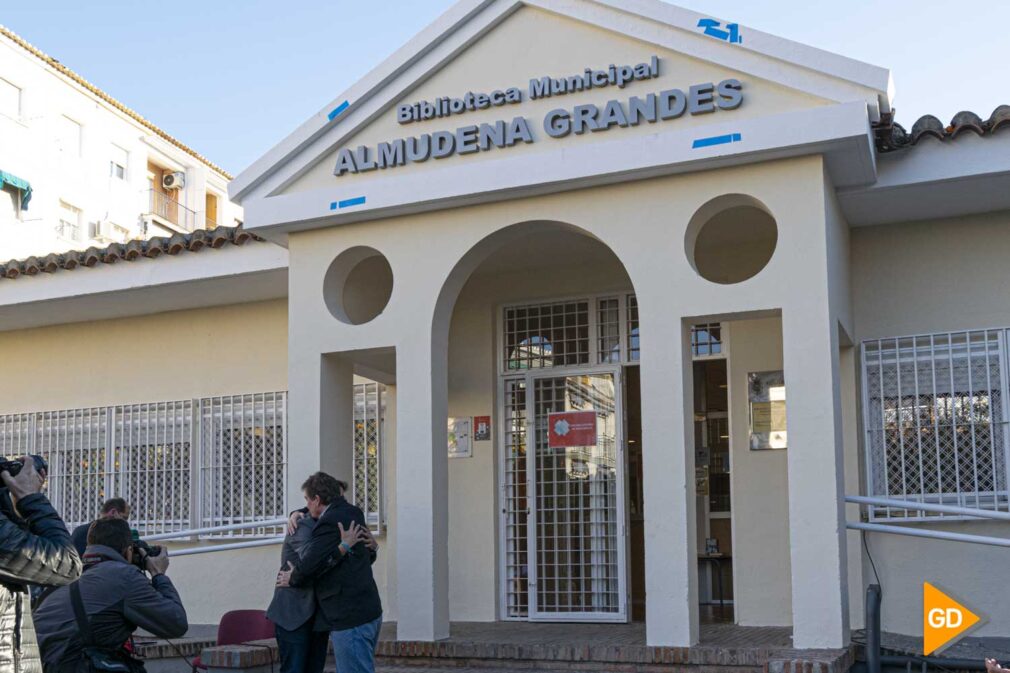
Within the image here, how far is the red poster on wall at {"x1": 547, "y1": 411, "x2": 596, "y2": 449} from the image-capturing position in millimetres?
10469

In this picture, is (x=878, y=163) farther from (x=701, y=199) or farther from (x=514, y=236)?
(x=514, y=236)

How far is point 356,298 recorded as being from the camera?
10.3 metres

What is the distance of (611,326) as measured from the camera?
10.6 m

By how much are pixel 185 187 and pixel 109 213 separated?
4471 millimetres

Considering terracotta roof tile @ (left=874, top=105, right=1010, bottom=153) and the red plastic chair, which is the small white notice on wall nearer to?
the red plastic chair

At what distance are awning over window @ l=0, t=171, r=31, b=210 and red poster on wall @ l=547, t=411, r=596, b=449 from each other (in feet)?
63.6

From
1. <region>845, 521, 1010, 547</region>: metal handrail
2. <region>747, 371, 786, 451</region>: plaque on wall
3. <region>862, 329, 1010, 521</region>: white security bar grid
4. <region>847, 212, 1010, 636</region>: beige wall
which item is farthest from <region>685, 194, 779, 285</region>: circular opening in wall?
<region>845, 521, 1010, 547</region>: metal handrail

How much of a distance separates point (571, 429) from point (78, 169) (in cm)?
2473

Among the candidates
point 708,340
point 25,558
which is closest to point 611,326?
point 708,340

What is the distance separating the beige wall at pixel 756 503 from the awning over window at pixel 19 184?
67.9ft

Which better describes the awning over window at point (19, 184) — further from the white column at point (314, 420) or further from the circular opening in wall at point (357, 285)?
the white column at point (314, 420)

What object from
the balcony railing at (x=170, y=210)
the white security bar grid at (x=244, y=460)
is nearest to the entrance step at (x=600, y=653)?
the white security bar grid at (x=244, y=460)

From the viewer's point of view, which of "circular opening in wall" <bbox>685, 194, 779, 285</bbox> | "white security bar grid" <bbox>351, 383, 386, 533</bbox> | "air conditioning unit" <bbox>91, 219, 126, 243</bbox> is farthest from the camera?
"air conditioning unit" <bbox>91, 219, 126, 243</bbox>

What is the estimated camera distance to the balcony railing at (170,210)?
35.7 meters
